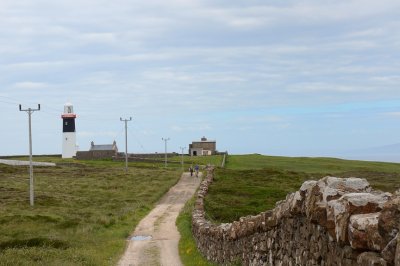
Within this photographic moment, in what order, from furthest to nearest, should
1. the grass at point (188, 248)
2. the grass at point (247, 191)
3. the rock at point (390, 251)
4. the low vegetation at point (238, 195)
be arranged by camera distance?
the grass at point (247, 191), the low vegetation at point (238, 195), the grass at point (188, 248), the rock at point (390, 251)

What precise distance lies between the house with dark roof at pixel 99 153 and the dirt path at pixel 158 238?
70992 millimetres

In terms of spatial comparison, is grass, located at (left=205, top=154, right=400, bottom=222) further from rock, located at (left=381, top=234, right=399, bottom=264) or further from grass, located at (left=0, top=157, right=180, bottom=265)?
rock, located at (left=381, top=234, right=399, bottom=264)

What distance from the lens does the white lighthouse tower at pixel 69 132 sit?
4671 inches

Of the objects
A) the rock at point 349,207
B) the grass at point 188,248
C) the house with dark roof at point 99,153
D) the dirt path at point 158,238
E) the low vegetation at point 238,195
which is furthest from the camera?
the house with dark roof at point 99,153

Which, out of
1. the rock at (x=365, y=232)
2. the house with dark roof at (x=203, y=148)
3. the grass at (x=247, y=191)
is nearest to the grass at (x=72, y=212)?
the grass at (x=247, y=191)

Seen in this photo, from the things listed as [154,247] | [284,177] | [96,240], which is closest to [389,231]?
[154,247]

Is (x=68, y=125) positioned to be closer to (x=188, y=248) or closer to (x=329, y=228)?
(x=188, y=248)

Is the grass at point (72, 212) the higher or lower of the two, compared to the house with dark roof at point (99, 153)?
lower

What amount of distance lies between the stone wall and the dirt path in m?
8.59

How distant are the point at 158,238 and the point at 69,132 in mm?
96848

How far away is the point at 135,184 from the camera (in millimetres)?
60656

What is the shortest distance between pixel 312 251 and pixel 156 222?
26242mm

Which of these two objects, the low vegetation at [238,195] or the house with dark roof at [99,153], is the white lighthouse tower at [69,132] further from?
the low vegetation at [238,195]

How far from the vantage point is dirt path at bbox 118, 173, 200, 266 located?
19.6m
